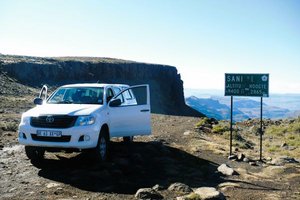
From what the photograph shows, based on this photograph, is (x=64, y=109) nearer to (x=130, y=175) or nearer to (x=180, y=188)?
(x=130, y=175)

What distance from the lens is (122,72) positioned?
8256cm


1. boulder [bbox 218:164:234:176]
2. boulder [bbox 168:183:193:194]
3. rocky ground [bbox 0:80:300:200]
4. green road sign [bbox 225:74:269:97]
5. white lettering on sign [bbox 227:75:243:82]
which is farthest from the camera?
white lettering on sign [bbox 227:75:243:82]

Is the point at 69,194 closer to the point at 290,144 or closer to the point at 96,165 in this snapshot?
the point at 96,165

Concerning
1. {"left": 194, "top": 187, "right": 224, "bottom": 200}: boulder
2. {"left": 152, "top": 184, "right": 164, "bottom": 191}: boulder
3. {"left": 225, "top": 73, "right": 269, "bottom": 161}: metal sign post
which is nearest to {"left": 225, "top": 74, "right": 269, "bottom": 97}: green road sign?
{"left": 225, "top": 73, "right": 269, "bottom": 161}: metal sign post

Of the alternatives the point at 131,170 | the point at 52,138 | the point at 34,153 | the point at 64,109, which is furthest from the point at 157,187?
the point at 34,153

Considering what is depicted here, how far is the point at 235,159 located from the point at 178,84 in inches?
3541

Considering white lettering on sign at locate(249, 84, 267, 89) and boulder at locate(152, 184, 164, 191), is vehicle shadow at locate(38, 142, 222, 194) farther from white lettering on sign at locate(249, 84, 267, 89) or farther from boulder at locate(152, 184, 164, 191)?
white lettering on sign at locate(249, 84, 267, 89)

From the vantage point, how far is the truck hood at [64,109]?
30.2 ft

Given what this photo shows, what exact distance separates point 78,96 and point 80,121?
175 cm

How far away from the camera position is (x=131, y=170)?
9.96 metres

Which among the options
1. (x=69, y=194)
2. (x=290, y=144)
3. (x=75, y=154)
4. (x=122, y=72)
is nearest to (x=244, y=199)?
(x=69, y=194)

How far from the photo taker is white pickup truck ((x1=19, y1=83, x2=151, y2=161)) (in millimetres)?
9055

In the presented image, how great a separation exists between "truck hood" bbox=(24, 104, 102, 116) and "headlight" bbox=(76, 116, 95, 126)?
0.10 metres

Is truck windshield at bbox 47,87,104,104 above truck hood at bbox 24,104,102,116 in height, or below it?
above
